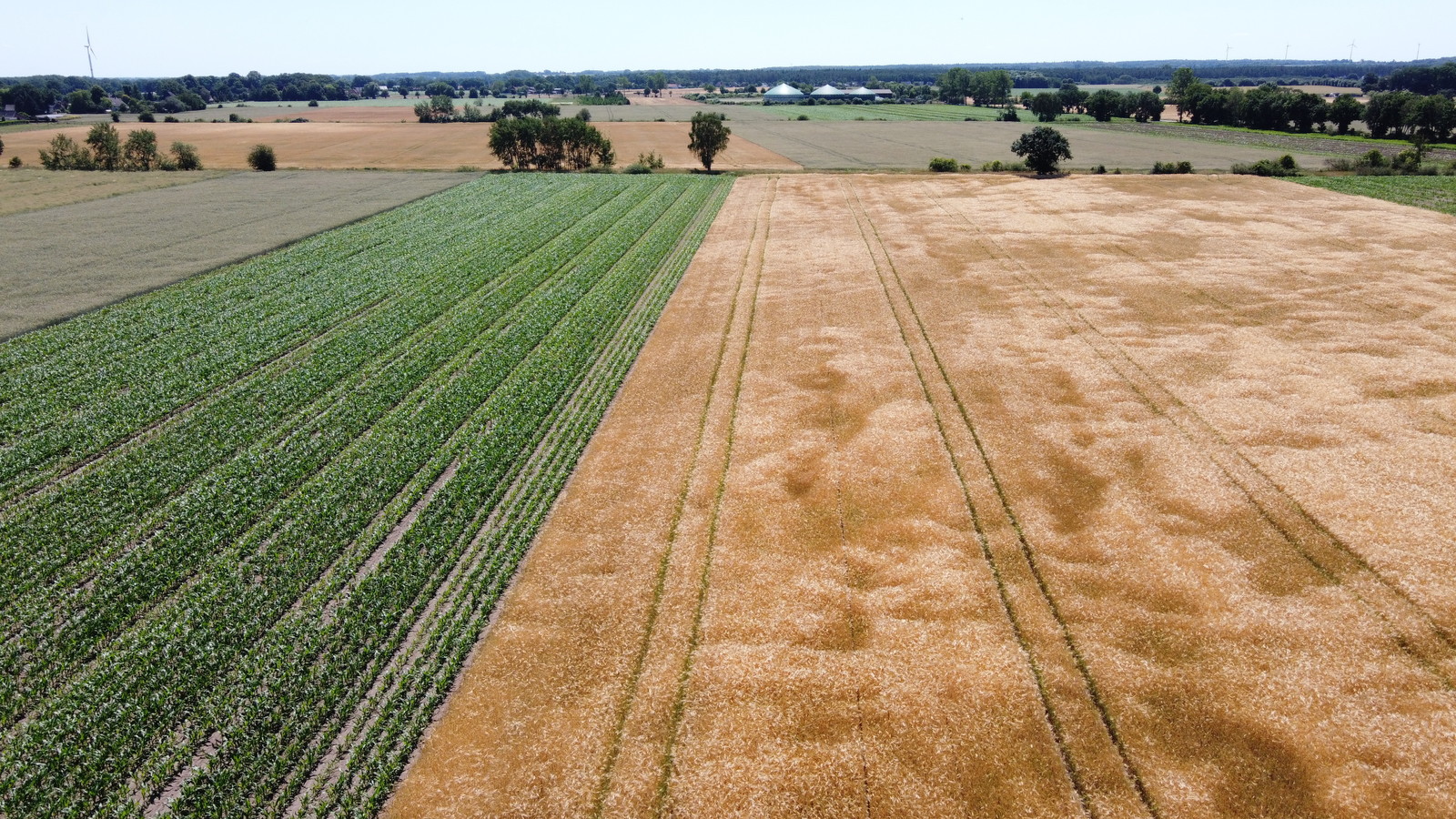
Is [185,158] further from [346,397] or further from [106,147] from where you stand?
[346,397]

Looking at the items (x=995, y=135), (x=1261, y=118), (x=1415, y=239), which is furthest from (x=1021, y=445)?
(x=1261, y=118)

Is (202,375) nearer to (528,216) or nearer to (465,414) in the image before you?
(465,414)

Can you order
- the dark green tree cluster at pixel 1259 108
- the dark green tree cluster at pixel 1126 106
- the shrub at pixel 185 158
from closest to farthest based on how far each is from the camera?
the shrub at pixel 185 158, the dark green tree cluster at pixel 1259 108, the dark green tree cluster at pixel 1126 106

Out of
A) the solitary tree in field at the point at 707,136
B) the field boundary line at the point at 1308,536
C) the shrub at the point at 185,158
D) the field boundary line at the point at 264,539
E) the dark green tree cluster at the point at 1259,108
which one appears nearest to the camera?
the field boundary line at the point at 264,539

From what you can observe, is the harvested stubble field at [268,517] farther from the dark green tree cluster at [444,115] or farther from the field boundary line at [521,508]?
the dark green tree cluster at [444,115]

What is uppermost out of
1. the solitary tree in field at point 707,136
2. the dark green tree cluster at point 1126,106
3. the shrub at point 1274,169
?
the dark green tree cluster at point 1126,106

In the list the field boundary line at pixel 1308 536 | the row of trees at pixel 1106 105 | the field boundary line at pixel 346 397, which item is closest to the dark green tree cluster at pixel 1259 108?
the row of trees at pixel 1106 105
